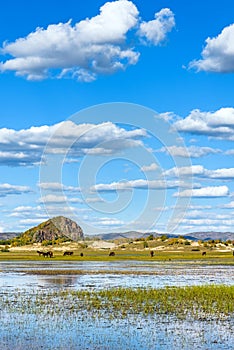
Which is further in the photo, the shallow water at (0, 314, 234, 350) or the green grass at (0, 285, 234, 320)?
the green grass at (0, 285, 234, 320)

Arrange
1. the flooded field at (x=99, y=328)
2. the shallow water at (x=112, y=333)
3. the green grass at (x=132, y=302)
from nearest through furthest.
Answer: the shallow water at (x=112, y=333)
the flooded field at (x=99, y=328)
the green grass at (x=132, y=302)

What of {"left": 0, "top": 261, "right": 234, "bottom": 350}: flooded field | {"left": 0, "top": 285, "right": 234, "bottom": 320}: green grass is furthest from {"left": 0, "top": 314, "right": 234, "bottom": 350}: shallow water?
{"left": 0, "top": 285, "right": 234, "bottom": 320}: green grass

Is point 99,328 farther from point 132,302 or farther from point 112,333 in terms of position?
point 132,302

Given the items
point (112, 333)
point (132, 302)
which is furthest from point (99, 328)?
point (132, 302)

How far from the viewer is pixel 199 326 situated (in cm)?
2720

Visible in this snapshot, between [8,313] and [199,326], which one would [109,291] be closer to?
[8,313]

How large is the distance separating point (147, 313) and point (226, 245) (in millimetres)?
161558

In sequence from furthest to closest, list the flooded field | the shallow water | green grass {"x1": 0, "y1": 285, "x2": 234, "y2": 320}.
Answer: green grass {"x1": 0, "y1": 285, "x2": 234, "y2": 320}, the flooded field, the shallow water

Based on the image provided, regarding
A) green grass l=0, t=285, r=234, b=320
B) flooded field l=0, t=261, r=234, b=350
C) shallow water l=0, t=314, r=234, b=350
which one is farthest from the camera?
green grass l=0, t=285, r=234, b=320

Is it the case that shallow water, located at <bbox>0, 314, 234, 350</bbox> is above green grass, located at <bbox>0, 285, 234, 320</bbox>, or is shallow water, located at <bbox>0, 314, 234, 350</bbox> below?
below

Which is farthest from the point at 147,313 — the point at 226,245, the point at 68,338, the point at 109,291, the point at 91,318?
the point at 226,245

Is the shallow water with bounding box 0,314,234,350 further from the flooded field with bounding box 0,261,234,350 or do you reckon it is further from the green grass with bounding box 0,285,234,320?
the green grass with bounding box 0,285,234,320

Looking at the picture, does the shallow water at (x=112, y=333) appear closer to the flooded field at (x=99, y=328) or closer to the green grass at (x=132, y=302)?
the flooded field at (x=99, y=328)

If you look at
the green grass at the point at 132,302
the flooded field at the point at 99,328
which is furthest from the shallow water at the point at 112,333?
the green grass at the point at 132,302
